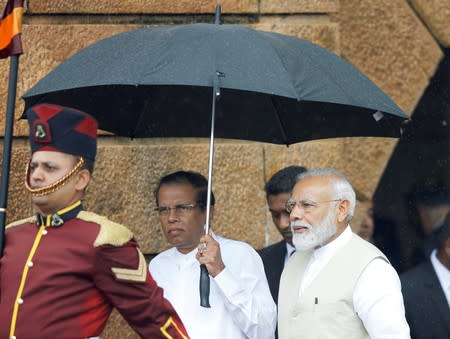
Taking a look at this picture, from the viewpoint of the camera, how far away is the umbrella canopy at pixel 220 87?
4.81m

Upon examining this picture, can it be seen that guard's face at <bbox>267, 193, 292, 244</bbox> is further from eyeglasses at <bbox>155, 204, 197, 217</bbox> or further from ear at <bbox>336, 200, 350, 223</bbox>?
ear at <bbox>336, 200, 350, 223</bbox>

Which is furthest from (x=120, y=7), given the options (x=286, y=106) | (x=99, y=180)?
(x=286, y=106)

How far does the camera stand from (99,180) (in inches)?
255

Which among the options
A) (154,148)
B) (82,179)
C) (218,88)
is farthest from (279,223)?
(82,179)

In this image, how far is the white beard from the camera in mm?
5020

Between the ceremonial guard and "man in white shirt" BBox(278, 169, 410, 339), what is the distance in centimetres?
72

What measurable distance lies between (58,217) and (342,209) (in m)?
1.30

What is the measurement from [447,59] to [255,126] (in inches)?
83.6

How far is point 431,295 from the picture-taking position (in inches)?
233

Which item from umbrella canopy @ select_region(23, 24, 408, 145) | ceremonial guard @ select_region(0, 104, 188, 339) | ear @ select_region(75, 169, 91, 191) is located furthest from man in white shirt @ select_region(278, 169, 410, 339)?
ear @ select_region(75, 169, 91, 191)

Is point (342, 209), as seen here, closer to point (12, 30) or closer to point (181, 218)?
point (181, 218)

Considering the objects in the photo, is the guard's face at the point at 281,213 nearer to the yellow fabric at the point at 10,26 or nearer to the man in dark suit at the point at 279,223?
the man in dark suit at the point at 279,223

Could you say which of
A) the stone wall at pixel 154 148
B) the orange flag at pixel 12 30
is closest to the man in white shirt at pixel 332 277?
the orange flag at pixel 12 30

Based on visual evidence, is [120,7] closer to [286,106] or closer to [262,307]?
[286,106]
